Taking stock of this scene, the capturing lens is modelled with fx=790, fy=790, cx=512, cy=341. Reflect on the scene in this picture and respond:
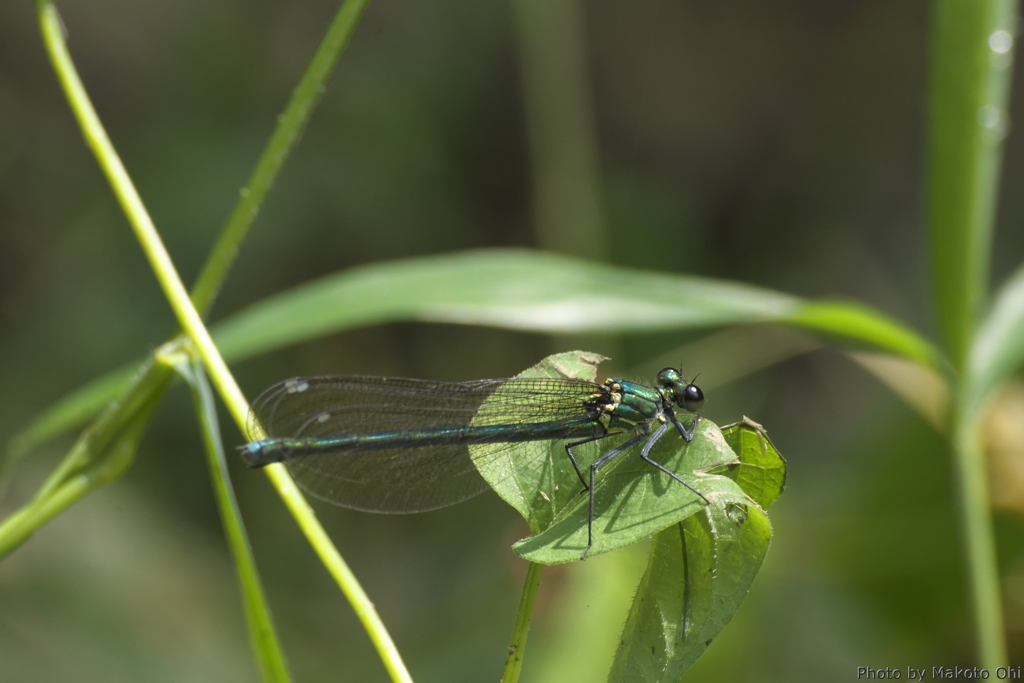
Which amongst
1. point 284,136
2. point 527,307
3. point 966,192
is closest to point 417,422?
point 527,307

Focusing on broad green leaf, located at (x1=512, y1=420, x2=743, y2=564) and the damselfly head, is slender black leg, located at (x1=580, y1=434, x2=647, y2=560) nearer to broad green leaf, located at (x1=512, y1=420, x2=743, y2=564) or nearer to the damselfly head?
broad green leaf, located at (x1=512, y1=420, x2=743, y2=564)

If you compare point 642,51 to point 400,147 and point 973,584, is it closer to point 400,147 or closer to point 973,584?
point 400,147

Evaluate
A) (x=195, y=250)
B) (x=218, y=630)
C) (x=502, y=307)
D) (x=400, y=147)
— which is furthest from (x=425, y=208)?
(x=502, y=307)

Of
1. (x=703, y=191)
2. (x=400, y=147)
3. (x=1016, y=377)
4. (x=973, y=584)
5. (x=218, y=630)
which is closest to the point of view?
(x=973, y=584)

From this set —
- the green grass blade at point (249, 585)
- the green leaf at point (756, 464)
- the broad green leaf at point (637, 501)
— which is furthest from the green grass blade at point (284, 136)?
the green leaf at point (756, 464)

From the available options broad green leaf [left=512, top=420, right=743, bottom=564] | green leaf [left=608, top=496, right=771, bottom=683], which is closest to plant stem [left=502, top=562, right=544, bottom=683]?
broad green leaf [left=512, top=420, right=743, bottom=564]
